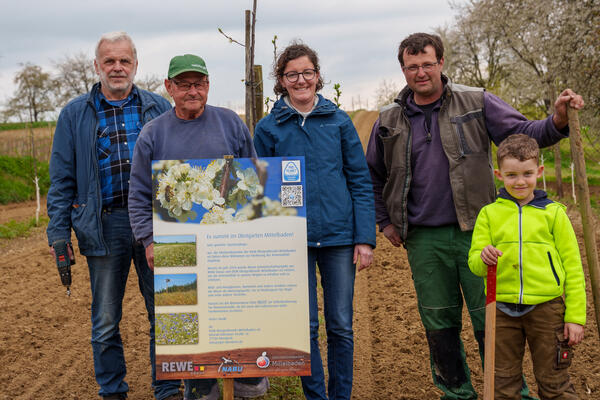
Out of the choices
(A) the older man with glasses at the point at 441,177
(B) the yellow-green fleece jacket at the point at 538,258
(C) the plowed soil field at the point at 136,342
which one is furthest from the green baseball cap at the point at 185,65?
(C) the plowed soil field at the point at 136,342

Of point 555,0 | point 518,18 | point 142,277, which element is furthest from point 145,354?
point 518,18

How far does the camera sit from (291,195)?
10.8 ft

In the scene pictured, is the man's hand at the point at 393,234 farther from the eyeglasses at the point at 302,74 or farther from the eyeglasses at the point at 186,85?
the eyeglasses at the point at 186,85

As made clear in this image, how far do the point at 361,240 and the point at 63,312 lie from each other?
4.90m

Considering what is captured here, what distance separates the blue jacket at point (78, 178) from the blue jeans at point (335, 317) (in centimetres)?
146

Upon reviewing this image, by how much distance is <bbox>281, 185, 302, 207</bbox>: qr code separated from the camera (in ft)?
10.8

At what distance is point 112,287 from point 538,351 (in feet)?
8.89

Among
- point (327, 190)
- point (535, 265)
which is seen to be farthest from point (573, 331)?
point (327, 190)

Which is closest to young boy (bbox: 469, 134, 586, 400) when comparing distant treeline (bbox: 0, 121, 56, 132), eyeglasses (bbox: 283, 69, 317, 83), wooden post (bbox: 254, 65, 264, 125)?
eyeglasses (bbox: 283, 69, 317, 83)

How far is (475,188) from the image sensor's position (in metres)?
3.74

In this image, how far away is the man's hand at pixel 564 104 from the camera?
10.6 feet

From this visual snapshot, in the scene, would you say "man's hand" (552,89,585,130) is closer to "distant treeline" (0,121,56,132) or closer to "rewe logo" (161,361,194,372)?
"rewe logo" (161,361,194,372)

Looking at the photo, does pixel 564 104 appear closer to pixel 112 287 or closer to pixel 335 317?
pixel 335 317

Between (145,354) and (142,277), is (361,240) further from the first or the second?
(145,354)
